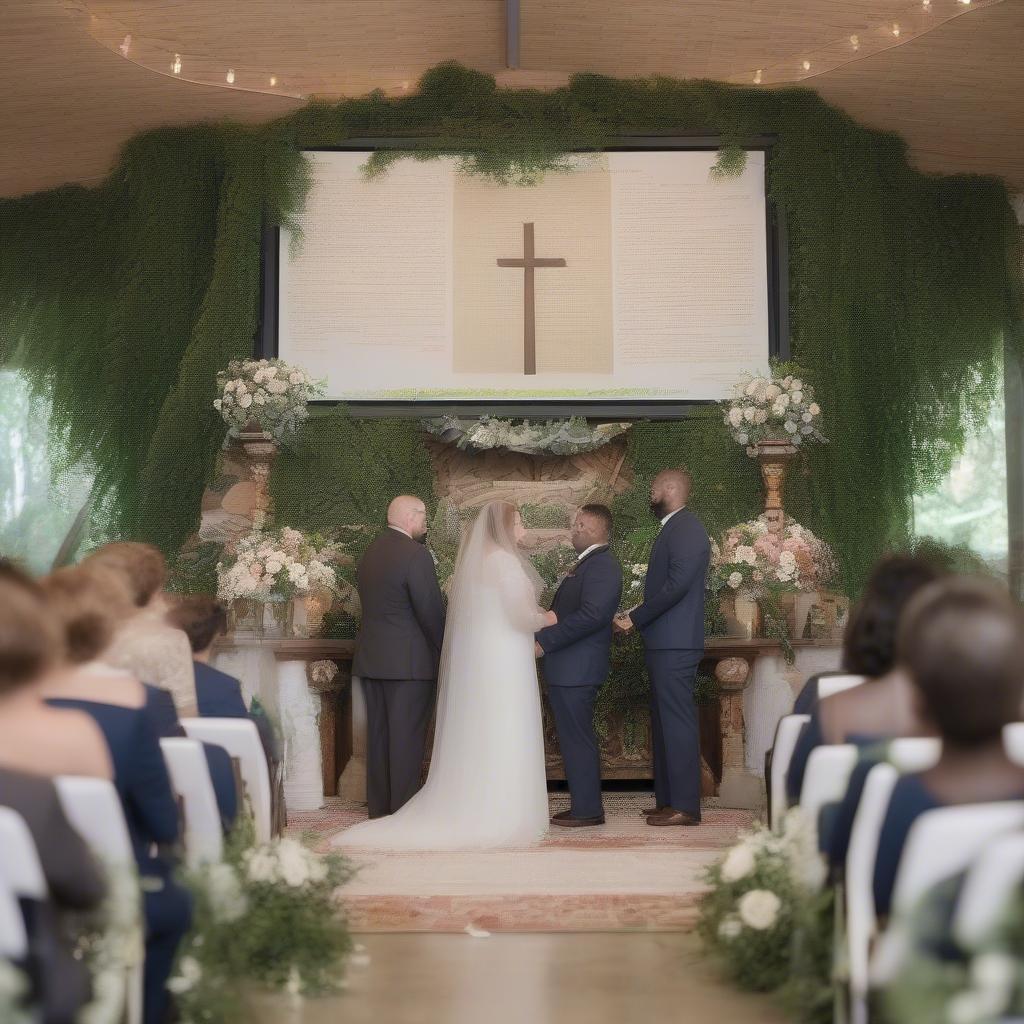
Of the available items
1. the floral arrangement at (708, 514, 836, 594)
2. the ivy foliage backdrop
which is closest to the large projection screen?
the ivy foliage backdrop

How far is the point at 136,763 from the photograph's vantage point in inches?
128

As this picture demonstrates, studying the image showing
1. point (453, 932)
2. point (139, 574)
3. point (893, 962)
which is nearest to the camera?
point (893, 962)

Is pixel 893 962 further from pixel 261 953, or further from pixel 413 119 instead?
pixel 413 119

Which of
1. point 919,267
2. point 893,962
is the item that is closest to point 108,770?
point 893,962

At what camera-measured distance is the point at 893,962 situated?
2.48 metres

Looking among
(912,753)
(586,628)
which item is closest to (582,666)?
(586,628)

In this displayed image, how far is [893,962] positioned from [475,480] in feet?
23.5

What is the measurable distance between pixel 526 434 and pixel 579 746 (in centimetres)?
269

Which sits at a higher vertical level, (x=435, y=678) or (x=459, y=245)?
(x=459, y=245)

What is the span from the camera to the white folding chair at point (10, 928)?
2.30 metres

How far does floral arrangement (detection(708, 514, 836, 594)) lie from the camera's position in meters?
8.02

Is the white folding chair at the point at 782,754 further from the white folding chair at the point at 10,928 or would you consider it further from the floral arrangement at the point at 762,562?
the floral arrangement at the point at 762,562

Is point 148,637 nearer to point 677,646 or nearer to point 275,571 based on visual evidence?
point 677,646

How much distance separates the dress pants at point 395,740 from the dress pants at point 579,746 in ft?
2.47
